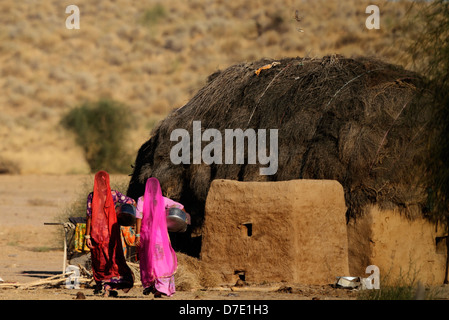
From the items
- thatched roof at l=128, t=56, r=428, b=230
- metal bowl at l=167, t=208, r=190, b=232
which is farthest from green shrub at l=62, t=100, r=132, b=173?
metal bowl at l=167, t=208, r=190, b=232

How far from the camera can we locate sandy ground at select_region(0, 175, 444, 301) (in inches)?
393

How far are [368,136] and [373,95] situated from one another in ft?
2.68

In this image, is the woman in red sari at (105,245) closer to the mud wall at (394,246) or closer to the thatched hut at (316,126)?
the thatched hut at (316,126)

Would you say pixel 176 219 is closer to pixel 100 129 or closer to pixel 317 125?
pixel 317 125

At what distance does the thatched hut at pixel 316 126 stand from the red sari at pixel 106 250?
243 centimetres

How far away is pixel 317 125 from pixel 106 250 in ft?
12.5

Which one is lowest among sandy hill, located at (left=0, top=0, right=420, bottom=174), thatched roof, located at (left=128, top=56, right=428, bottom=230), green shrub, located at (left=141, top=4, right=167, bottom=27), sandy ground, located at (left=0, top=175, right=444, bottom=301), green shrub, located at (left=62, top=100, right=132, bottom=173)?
sandy ground, located at (left=0, top=175, right=444, bottom=301)

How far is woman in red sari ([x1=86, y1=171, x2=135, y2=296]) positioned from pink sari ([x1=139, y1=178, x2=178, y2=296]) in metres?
0.38

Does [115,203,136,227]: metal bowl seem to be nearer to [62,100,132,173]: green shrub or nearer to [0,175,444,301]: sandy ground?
[0,175,444,301]: sandy ground

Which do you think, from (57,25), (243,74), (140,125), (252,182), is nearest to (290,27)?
(140,125)

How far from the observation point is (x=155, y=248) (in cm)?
980

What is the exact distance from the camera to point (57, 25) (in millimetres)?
46812
